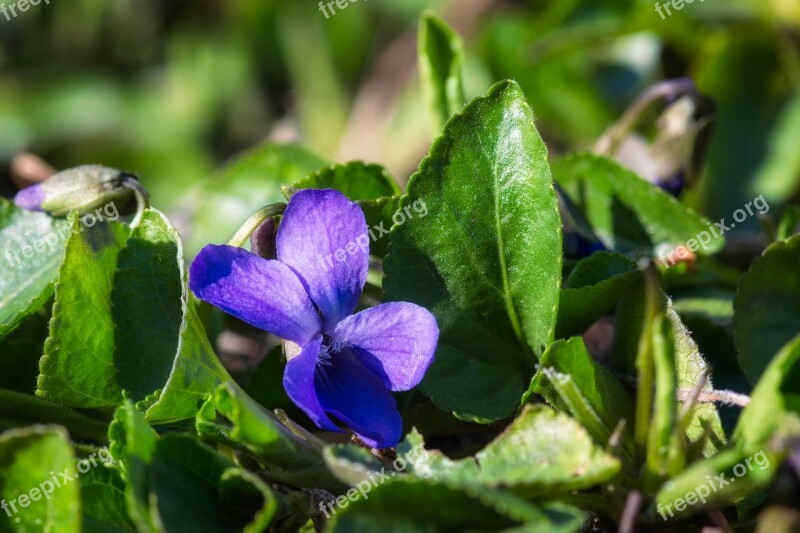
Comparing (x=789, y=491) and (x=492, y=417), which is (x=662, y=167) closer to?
(x=492, y=417)

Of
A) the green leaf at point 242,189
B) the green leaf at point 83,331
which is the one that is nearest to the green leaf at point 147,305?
Result: the green leaf at point 83,331

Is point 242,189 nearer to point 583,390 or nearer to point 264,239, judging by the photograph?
point 264,239

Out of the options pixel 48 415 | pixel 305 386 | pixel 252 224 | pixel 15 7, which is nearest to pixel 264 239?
pixel 252 224

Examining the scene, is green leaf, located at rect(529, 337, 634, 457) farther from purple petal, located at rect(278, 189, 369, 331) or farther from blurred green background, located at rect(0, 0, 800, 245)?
blurred green background, located at rect(0, 0, 800, 245)

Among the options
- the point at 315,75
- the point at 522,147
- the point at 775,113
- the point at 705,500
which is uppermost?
the point at 315,75

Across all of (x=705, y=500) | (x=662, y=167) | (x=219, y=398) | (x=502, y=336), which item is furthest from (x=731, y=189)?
(x=219, y=398)

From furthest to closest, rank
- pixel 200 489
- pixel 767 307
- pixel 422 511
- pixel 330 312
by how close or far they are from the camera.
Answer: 1. pixel 767 307
2. pixel 330 312
3. pixel 200 489
4. pixel 422 511
